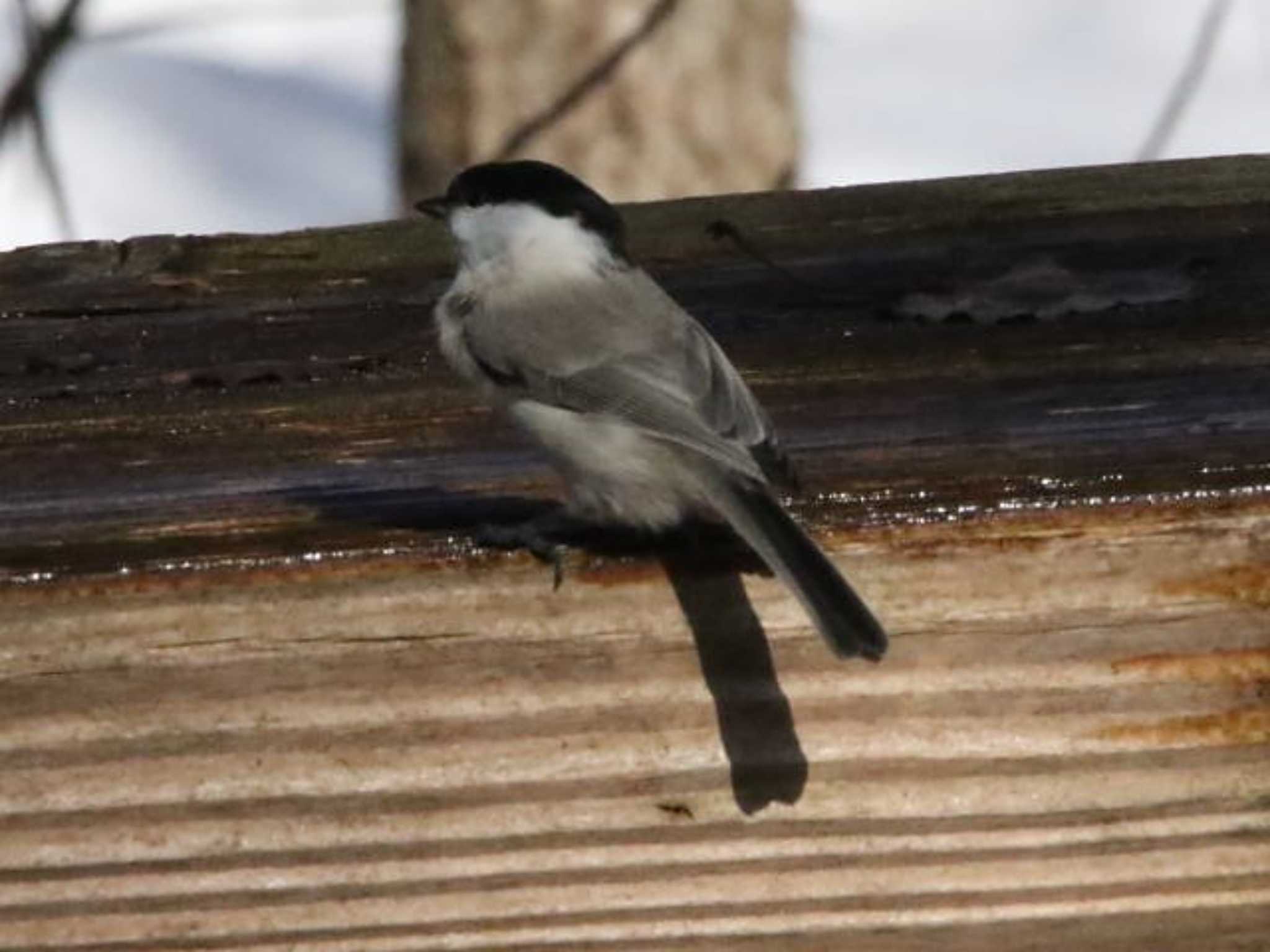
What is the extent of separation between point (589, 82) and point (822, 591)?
11.3ft

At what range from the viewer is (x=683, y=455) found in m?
2.44

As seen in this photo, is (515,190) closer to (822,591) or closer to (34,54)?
(34,54)

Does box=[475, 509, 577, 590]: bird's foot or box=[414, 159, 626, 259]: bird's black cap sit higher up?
box=[475, 509, 577, 590]: bird's foot

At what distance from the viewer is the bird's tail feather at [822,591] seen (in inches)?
52.9

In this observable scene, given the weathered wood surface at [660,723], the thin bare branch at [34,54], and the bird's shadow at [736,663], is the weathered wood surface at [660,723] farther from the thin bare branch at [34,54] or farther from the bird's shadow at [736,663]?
the thin bare branch at [34,54]

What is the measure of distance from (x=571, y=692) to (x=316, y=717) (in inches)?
5.8

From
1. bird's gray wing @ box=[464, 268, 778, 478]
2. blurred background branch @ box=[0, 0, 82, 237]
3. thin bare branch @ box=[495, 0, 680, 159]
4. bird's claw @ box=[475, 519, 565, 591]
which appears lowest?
thin bare branch @ box=[495, 0, 680, 159]

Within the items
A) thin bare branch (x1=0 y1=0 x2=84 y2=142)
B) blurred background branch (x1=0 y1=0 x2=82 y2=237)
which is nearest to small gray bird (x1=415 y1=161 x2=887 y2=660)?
blurred background branch (x1=0 y1=0 x2=82 y2=237)

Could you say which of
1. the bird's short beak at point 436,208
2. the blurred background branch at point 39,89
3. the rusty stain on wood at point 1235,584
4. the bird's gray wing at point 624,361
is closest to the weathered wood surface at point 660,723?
the rusty stain on wood at point 1235,584

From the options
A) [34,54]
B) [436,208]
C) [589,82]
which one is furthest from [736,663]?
[589,82]

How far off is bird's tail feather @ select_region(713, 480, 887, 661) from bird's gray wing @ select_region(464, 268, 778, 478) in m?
0.52

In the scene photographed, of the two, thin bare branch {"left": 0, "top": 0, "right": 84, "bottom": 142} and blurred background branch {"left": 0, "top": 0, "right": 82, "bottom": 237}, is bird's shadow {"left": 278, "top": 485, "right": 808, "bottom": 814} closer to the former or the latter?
blurred background branch {"left": 0, "top": 0, "right": 82, "bottom": 237}

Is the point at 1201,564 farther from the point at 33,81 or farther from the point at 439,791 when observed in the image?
the point at 33,81

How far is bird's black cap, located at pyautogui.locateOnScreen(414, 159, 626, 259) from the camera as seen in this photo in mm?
2906
